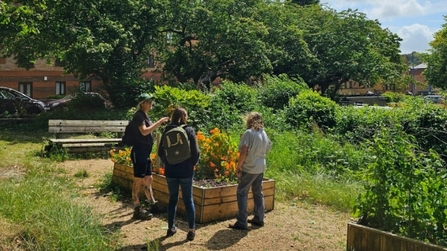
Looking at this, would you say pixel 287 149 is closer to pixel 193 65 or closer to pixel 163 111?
Answer: pixel 163 111

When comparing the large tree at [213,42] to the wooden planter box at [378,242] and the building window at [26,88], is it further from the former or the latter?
the wooden planter box at [378,242]

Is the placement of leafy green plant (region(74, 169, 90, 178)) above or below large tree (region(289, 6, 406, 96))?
below

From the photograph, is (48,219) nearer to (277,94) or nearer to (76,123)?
(76,123)

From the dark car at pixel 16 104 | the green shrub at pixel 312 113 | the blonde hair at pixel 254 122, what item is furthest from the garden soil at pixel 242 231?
the dark car at pixel 16 104

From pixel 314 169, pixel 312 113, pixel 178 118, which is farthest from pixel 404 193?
pixel 312 113

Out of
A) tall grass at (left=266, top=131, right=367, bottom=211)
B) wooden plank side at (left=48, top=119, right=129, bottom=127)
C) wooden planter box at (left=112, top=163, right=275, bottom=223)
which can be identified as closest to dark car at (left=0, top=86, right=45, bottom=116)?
wooden plank side at (left=48, top=119, right=129, bottom=127)

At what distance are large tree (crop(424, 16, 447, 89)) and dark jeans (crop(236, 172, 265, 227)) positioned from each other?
1671 inches

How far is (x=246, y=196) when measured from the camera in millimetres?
5906

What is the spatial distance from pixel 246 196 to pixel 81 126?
8517mm

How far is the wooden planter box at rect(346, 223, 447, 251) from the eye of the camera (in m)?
4.25

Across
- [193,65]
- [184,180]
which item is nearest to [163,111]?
[184,180]

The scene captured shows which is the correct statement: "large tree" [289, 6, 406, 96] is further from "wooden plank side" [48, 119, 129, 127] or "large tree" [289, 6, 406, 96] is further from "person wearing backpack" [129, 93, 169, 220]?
"person wearing backpack" [129, 93, 169, 220]

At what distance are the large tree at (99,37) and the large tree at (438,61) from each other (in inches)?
1336

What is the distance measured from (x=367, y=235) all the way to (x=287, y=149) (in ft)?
17.7
